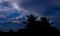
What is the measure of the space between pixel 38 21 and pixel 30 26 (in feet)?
5.25

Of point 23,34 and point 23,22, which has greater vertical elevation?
point 23,22

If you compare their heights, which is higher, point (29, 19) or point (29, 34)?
point (29, 19)

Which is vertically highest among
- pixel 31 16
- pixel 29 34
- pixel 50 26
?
pixel 31 16

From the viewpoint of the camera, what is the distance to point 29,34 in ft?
49.2

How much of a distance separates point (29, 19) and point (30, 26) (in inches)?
46.2

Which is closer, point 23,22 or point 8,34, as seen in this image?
point 8,34

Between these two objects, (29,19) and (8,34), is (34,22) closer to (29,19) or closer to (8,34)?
(29,19)

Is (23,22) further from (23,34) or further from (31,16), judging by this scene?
(23,34)

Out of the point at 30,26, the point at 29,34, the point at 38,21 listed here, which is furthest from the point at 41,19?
the point at 29,34

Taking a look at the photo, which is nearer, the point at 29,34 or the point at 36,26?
the point at 29,34

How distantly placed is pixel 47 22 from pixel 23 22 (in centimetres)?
398

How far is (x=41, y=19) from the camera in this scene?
83.7 feet

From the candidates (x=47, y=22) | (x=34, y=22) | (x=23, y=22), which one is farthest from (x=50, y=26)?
(x=23, y=22)

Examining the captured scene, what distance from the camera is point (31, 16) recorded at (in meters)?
25.0
